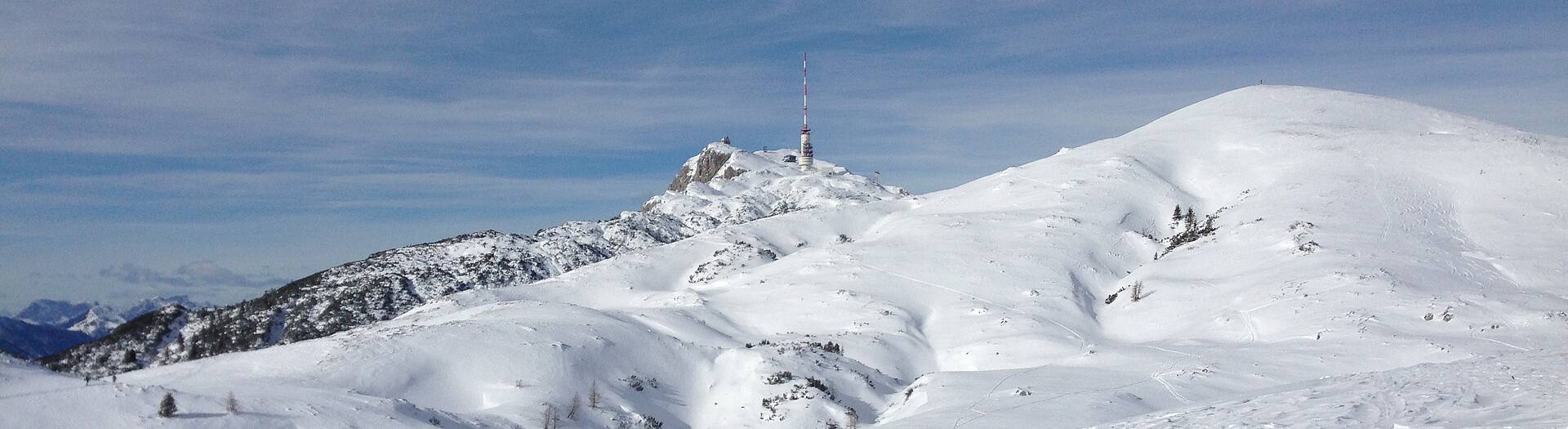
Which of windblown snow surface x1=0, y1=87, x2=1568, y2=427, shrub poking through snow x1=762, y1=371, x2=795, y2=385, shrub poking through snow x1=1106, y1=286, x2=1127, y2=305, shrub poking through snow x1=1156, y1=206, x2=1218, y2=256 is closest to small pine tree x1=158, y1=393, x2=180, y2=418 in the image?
windblown snow surface x1=0, y1=87, x2=1568, y2=427

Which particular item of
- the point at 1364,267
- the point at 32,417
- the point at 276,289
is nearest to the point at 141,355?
the point at 276,289

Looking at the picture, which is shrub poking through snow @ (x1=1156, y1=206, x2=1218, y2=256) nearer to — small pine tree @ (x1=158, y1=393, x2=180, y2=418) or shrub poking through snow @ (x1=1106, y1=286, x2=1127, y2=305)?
shrub poking through snow @ (x1=1106, y1=286, x2=1127, y2=305)

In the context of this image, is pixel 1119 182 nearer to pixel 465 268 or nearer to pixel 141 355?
pixel 465 268

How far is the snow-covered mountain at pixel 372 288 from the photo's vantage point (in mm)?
87562

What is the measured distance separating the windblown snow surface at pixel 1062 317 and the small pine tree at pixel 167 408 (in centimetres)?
24

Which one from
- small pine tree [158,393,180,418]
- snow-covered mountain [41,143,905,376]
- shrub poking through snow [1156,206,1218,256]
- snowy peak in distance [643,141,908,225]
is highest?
snowy peak in distance [643,141,908,225]

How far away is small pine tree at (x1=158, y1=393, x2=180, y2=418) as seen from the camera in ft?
64.1

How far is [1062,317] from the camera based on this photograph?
55281 millimetres

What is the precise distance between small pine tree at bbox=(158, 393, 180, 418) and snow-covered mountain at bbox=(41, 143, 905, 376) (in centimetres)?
6413

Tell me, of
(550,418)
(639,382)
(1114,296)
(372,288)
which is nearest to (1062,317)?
(1114,296)

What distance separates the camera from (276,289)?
100m

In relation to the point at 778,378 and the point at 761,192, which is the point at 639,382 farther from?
the point at 761,192

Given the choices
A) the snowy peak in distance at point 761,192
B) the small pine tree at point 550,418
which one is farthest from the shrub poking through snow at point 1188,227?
the snowy peak in distance at point 761,192

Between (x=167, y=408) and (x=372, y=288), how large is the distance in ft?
270
